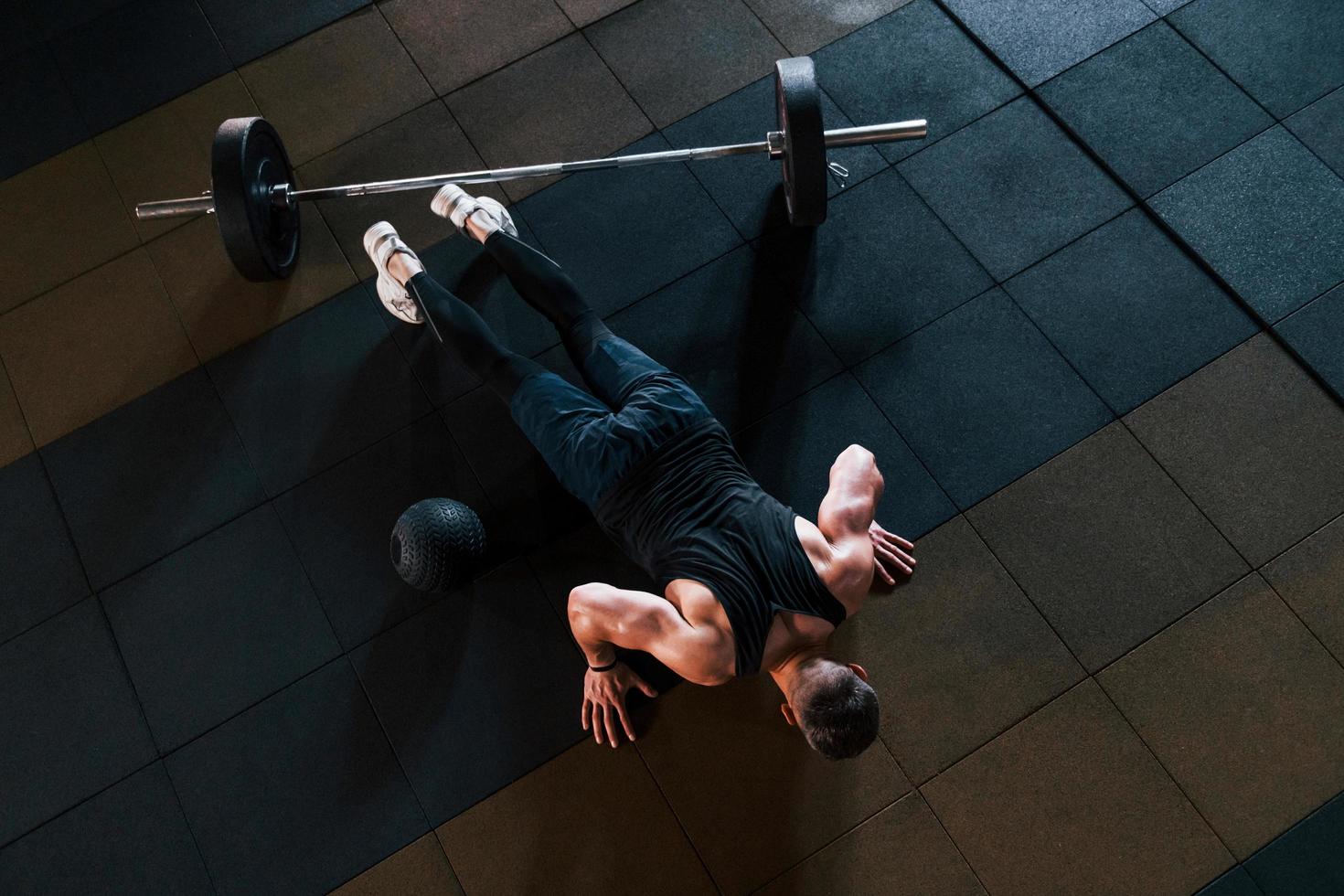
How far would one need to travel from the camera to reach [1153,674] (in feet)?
11.2

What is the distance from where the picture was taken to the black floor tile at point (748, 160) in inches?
165

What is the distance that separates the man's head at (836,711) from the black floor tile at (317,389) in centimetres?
186

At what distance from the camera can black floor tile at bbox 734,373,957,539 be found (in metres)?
3.67

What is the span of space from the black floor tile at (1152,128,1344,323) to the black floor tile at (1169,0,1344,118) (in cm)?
22

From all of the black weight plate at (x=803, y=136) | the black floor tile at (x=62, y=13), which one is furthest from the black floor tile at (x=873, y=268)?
the black floor tile at (x=62, y=13)

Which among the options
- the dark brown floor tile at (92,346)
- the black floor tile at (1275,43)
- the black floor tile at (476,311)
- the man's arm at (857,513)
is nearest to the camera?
the man's arm at (857,513)

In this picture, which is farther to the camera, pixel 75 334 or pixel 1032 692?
pixel 75 334

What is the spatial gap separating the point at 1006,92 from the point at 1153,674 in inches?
94.4

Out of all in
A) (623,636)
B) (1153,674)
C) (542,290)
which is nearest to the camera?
(623,636)

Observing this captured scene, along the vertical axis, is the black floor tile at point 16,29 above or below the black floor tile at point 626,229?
above

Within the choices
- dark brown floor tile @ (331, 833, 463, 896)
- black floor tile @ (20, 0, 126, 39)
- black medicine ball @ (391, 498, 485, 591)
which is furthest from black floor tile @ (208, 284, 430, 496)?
black floor tile @ (20, 0, 126, 39)

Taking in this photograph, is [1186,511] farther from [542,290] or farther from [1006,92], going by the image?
[542,290]

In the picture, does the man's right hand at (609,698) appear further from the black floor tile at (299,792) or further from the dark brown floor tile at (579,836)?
the black floor tile at (299,792)

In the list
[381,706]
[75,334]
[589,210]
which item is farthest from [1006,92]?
[75,334]
